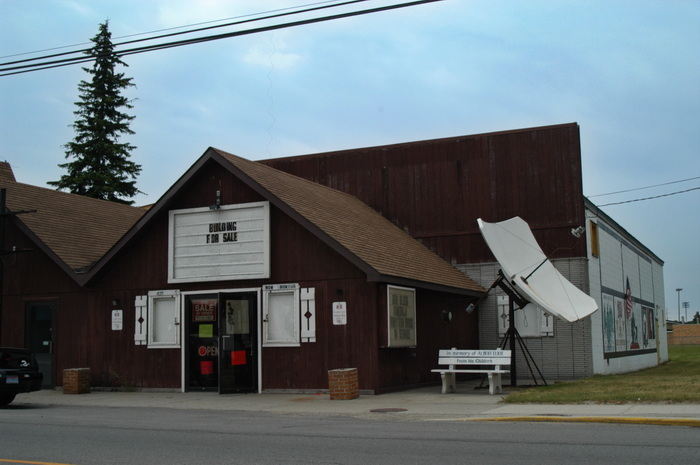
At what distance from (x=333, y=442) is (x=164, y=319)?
12.0m

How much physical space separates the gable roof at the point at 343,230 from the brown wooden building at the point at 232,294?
0.19 ft

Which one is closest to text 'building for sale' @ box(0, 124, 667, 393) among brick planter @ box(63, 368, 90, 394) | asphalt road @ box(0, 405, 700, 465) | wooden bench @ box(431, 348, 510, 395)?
brick planter @ box(63, 368, 90, 394)

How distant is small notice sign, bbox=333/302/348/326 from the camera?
1972 cm

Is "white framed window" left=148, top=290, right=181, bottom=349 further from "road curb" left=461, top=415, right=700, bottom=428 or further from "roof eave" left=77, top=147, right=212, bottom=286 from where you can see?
"road curb" left=461, top=415, right=700, bottom=428

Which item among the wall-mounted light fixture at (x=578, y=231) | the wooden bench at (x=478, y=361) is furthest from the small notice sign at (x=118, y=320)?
the wall-mounted light fixture at (x=578, y=231)

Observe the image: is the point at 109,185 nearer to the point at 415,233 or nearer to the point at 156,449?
the point at 415,233

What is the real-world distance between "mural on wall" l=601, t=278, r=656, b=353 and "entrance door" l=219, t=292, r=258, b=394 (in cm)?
1247

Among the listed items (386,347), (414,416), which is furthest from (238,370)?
(414,416)

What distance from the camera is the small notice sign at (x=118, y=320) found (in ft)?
73.7

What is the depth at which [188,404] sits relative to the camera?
1812cm

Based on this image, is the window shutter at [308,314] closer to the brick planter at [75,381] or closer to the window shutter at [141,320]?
the window shutter at [141,320]

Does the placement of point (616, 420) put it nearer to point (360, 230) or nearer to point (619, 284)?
point (360, 230)

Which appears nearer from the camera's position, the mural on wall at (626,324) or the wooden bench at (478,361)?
the wooden bench at (478,361)

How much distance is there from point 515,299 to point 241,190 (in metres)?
7.57
